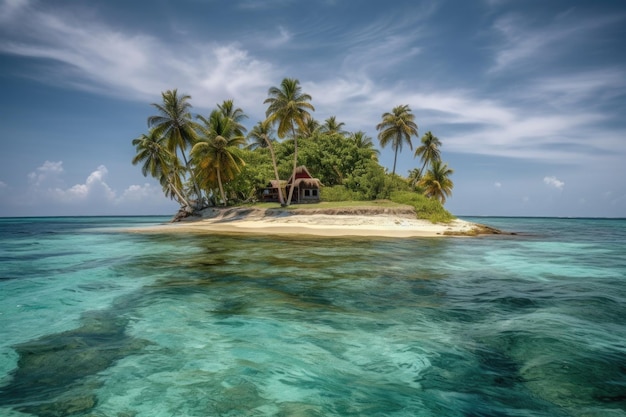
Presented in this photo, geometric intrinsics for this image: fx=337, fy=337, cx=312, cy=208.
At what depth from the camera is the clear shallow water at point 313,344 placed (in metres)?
3.56

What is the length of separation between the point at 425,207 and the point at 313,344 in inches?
1273

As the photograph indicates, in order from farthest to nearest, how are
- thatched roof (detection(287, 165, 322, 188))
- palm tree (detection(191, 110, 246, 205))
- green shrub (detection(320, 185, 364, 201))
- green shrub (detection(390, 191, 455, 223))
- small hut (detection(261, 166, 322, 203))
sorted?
small hut (detection(261, 166, 322, 203)), thatched roof (detection(287, 165, 322, 188)), green shrub (detection(320, 185, 364, 201)), palm tree (detection(191, 110, 246, 205)), green shrub (detection(390, 191, 455, 223))

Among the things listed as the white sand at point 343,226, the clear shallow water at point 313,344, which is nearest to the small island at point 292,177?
the white sand at point 343,226

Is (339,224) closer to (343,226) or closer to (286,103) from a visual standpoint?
(343,226)

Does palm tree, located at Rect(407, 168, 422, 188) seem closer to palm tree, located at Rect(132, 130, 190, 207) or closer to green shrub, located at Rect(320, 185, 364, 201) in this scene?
green shrub, located at Rect(320, 185, 364, 201)

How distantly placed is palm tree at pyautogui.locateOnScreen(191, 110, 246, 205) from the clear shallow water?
29778mm

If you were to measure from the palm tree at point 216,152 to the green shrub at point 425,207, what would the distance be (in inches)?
756

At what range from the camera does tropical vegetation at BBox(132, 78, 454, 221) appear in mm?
38781

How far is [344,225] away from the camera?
29656 millimetres

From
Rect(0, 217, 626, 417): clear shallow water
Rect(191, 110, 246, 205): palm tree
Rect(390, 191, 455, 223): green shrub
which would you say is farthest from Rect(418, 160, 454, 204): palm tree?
Rect(0, 217, 626, 417): clear shallow water

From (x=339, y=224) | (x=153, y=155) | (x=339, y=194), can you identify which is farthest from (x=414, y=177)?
(x=153, y=155)

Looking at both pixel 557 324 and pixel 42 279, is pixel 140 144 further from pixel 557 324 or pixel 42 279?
pixel 557 324

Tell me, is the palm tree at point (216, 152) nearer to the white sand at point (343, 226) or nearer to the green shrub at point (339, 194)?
the white sand at point (343, 226)

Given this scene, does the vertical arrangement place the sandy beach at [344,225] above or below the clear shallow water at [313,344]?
above
